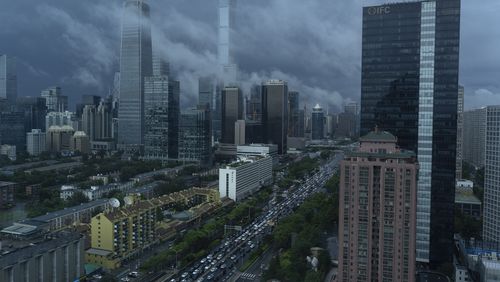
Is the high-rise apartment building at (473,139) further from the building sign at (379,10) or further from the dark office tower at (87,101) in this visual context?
the dark office tower at (87,101)

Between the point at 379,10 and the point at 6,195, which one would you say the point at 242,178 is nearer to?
the point at 6,195

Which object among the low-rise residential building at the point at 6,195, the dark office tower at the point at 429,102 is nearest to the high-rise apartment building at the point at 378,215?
the dark office tower at the point at 429,102

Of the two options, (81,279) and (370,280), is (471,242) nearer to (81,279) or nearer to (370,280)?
(370,280)

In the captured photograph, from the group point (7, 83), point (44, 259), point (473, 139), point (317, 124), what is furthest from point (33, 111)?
point (473, 139)

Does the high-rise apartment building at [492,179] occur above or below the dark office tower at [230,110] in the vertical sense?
below

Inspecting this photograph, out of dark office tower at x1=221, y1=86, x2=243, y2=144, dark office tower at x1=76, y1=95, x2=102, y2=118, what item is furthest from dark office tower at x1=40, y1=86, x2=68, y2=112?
dark office tower at x1=221, y1=86, x2=243, y2=144

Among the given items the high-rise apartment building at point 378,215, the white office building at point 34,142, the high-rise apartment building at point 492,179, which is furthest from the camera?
the white office building at point 34,142
